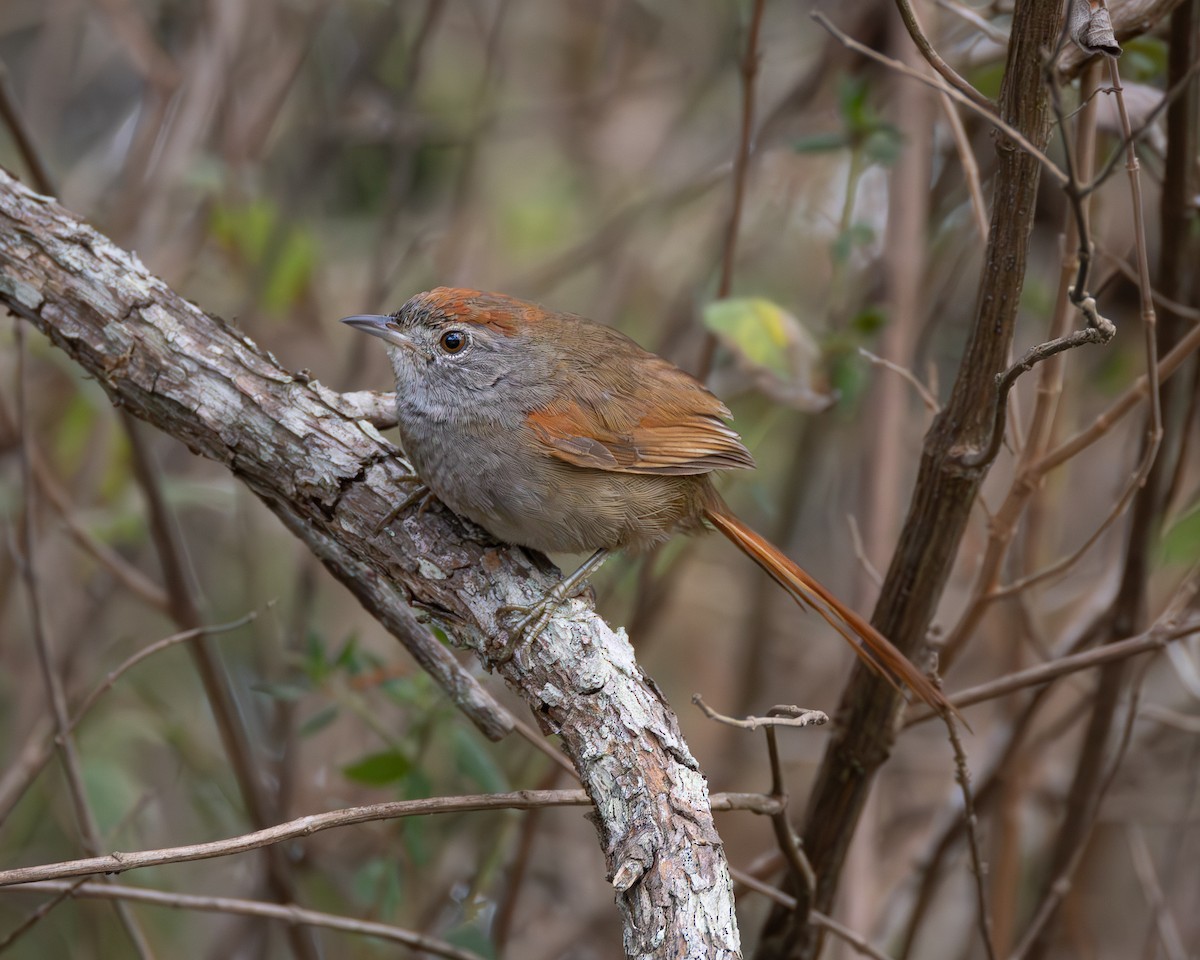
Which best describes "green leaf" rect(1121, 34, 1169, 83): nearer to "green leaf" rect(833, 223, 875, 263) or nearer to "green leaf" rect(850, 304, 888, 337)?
"green leaf" rect(833, 223, 875, 263)

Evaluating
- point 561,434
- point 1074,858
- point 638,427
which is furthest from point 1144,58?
point 1074,858

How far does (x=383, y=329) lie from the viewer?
3229mm

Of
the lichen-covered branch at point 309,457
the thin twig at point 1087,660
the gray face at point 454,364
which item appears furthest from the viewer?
the gray face at point 454,364

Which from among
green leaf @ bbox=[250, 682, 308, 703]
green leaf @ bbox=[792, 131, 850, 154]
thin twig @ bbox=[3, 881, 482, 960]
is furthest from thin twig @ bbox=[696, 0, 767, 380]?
thin twig @ bbox=[3, 881, 482, 960]

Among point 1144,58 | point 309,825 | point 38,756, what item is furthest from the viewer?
point 38,756

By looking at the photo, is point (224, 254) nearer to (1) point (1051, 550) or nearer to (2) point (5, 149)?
(2) point (5, 149)

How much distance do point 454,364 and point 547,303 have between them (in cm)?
285

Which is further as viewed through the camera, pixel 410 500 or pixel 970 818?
pixel 410 500

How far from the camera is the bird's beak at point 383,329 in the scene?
10.5ft

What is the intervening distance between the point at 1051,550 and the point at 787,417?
4.64ft

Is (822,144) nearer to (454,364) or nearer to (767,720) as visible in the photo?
(454,364)

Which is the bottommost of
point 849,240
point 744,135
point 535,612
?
point 535,612

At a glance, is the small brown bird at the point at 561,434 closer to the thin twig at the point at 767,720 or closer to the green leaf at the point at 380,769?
the thin twig at the point at 767,720

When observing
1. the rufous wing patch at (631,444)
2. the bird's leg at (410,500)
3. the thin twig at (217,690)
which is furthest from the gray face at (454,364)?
the thin twig at (217,690)
